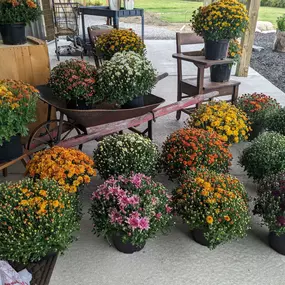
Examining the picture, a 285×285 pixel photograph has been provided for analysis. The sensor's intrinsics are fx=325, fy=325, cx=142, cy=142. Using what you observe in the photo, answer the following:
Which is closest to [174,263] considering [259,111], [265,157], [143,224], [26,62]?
[143,224]

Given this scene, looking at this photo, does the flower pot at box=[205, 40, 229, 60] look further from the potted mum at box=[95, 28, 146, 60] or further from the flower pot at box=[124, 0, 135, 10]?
the flower pot at box=[124, 0, 135, 10]

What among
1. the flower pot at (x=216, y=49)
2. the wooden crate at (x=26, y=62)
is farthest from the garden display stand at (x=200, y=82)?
the wooden crate at (x=26, y=62)

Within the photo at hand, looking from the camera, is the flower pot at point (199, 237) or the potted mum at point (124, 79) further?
the potted mum at point (124, 79)

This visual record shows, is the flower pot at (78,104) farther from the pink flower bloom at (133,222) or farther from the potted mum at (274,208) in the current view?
the potted mum at (274,208)

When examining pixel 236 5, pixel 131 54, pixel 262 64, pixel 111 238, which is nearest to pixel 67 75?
pixel 131 54

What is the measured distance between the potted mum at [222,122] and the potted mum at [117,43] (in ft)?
2.72

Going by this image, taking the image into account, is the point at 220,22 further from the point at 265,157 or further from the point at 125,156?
the point at 125,156

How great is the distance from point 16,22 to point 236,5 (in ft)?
6.72

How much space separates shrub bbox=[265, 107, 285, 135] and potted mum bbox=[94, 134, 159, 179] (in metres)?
1.38

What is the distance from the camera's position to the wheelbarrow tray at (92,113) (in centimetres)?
223

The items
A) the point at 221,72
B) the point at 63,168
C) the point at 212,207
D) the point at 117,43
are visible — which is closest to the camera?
the point at 212,207

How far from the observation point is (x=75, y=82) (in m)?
2.35

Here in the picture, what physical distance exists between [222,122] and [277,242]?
1.11 meters

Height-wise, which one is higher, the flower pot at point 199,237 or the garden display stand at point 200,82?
the garden display stand at point 200,82
